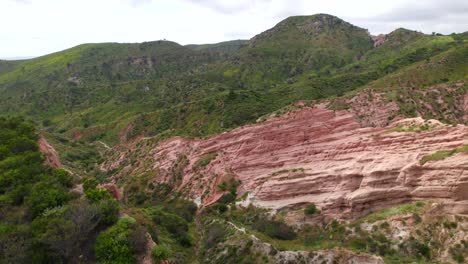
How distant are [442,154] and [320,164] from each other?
39.3 feet

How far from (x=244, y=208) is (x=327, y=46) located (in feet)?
393

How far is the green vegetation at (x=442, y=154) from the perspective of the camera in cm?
3131

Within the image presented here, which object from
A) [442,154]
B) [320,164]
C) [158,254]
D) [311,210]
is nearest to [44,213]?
[158,254]

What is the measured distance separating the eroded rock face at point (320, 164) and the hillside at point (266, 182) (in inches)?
5.2

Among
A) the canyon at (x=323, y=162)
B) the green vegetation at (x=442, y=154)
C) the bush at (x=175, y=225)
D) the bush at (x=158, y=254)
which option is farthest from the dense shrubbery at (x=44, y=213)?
the green vegetation at (x=442, y=154)

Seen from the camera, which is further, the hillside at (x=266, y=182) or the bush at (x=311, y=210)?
the bush at (x=311, y=210)

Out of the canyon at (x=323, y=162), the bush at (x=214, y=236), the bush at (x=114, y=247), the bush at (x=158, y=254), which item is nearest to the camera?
the bush at (x=114, y=247)

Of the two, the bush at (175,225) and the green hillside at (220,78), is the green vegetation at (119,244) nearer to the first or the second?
the bush at (175,225)

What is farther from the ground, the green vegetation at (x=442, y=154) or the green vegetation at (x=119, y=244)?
the green vegetation at (x=442, y=154)

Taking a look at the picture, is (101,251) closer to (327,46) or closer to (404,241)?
(404,241)

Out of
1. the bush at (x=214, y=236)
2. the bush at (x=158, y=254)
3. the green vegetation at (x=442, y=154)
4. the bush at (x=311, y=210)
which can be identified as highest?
the green vegetation at (x=442, y=154)

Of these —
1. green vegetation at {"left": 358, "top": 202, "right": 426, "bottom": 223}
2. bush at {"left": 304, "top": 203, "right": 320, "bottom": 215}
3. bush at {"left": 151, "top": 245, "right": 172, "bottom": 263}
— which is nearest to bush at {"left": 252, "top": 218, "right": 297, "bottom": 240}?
bush at {"left": 304, "top": 203, "right": 320, "bottom": 215}

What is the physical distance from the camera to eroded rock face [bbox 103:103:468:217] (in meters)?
33.2

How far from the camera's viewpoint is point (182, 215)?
41.4 m
